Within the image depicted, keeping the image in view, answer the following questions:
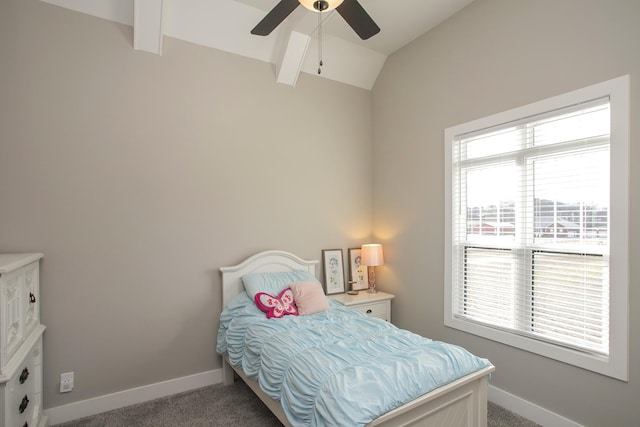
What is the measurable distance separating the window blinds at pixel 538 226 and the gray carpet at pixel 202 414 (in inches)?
30.2

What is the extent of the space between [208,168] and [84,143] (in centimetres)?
89

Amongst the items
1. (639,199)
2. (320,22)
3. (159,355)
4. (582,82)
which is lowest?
(159,355)

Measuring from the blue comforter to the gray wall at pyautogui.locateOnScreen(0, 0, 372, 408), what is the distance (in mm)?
703

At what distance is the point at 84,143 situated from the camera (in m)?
2.35

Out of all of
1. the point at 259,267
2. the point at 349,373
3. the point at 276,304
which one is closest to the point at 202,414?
the point at 276,304

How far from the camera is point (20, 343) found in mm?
1745

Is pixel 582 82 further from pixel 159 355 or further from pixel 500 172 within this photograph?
pixel 159 355

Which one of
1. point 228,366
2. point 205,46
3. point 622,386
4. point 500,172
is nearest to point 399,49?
point 500,172

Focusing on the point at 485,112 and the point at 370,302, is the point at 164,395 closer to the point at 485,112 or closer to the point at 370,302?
the point at 370,302

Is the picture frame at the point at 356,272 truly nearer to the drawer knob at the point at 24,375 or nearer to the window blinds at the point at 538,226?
the window blinds at the point at 538,226

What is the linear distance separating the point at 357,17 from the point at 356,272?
2.47 m

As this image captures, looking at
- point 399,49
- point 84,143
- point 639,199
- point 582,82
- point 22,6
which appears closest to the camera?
point 639,199

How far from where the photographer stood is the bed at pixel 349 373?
142 cm

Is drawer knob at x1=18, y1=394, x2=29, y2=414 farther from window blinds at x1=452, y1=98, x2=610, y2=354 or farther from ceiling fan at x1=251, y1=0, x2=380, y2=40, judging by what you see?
window blinds at x1=452, y1=98, x2=610, y2=354
